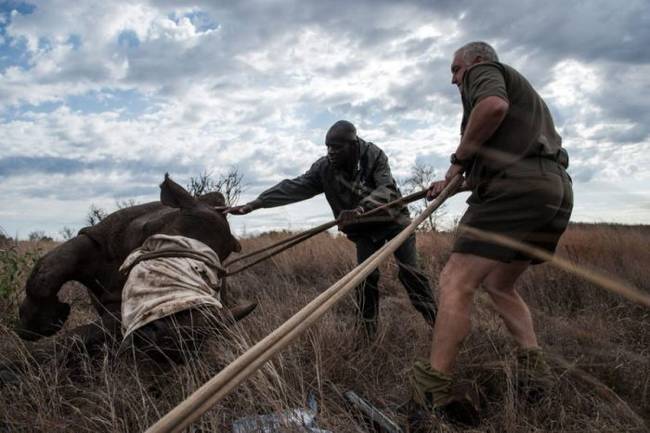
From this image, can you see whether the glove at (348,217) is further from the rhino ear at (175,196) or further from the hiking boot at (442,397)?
the hiking boot at (442,397)

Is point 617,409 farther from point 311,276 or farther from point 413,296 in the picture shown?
point 311,276

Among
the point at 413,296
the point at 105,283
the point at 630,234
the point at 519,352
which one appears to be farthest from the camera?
the point at 630,234

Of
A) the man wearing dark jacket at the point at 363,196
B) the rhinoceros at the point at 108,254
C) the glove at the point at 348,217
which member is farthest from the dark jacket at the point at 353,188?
the rhinoceros at the point at 108,254

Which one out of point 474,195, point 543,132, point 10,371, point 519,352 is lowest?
point 519,352


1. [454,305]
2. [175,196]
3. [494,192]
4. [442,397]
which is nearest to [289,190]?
[175,196]

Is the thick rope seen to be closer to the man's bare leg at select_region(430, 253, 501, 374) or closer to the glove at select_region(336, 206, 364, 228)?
the man's bare leg at select_region(430, 253, 501, 374)

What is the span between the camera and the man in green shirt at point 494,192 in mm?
2854

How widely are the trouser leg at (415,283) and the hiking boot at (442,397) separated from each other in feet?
6.36

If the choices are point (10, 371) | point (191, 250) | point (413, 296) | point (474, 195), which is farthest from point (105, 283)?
point (474, 195)

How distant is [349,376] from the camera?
12.0 feet

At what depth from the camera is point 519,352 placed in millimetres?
3457

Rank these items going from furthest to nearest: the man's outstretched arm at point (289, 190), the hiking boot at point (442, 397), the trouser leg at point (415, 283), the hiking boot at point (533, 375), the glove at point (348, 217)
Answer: the man's outstretched arm at point (289, 190)
the trouser leg at point (415, 283)
the glove at point (348, 217)
the hiking boot at point (533, 375)
the hiking boot at point (442, 397)

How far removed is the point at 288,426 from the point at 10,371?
1998 mm

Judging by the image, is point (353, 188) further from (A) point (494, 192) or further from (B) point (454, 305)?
(B) point (454, 305)
